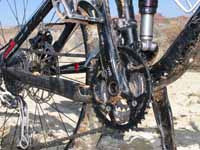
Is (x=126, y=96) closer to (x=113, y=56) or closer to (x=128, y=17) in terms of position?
(x=113, y=56)

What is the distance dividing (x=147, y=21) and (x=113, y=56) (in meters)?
0.37

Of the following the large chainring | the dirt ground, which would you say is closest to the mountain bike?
the large chainring

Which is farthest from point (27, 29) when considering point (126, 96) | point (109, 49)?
point (126, 96)

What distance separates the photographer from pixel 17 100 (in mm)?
3857

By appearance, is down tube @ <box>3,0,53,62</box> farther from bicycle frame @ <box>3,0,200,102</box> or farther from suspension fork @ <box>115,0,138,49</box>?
suspension fork @ <box>115,0,138,49</box>

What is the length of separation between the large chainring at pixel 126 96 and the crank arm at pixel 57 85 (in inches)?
3.6

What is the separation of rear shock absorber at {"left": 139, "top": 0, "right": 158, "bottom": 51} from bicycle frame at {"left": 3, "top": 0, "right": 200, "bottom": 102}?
0.36ft

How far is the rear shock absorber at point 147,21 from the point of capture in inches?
130

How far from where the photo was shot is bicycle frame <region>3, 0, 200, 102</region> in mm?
2990

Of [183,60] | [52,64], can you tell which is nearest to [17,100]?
[52,64]

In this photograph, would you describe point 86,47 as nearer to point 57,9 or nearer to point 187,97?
point 57,9

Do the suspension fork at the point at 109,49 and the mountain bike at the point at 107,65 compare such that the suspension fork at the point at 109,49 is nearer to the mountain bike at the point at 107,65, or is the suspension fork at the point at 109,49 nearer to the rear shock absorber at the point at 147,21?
the mountain bike at the point at 107,65

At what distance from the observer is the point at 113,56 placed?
10.4 ft

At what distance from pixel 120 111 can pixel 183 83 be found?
19.5 ft
